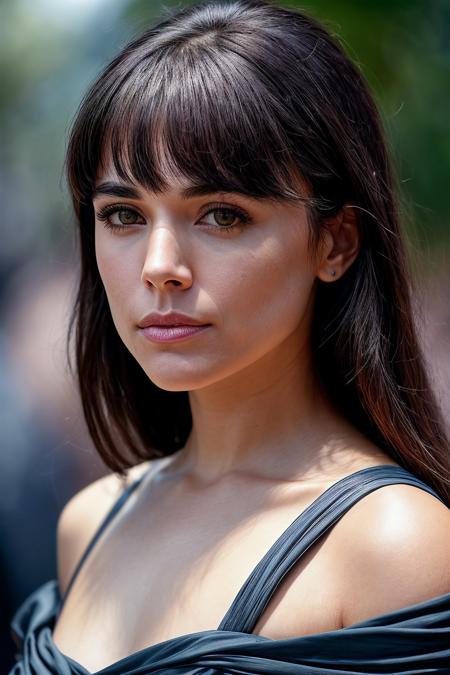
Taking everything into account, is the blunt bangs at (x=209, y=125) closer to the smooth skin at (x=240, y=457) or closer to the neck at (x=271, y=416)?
the smooth skin at (x=240, y=457)

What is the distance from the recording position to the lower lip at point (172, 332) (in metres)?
1.86

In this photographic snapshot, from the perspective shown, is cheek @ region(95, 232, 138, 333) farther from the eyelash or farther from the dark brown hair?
the dark brown hair

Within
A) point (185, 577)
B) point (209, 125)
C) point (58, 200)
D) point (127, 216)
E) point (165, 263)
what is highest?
point (58, 200)

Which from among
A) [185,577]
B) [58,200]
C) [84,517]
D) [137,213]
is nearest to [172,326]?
[137,213]

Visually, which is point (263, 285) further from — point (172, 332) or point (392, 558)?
point (392, 558)

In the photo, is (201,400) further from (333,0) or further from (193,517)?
(333,0)

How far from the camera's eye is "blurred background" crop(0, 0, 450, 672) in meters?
3.17

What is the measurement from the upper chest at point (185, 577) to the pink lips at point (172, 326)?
359 millimetres

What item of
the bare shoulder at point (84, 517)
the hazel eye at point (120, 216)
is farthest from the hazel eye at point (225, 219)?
the bare shoulder at point (84, 517)

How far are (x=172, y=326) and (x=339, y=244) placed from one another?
1.26ft

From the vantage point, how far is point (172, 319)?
1.86 metres

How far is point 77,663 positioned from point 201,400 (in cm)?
58

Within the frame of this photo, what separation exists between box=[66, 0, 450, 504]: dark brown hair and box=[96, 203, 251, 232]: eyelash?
0.04 metres

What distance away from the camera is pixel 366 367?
6.47 ft
